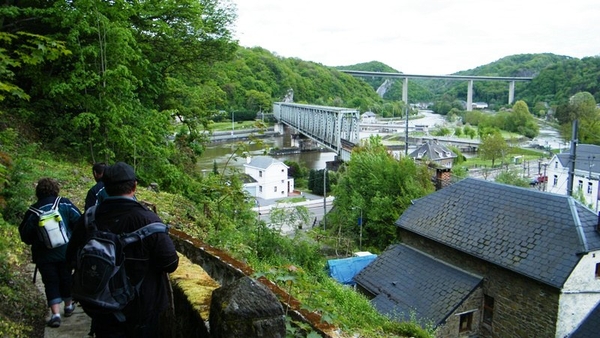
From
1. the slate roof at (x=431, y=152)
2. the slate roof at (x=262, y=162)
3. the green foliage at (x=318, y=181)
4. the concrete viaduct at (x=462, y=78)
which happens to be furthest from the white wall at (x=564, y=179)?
the concrete viaduct at (x=462, y=78)

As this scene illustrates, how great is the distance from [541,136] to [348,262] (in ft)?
294

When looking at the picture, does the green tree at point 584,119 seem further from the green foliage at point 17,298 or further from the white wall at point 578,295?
the green foliage at point 17,298

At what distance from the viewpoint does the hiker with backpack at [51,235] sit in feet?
12.2

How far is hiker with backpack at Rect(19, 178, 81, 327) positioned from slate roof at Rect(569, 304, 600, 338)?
11.2 meters

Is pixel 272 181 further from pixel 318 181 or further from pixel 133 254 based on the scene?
pixel 133 254

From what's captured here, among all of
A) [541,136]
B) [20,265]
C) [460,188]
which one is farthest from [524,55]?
[20,265]

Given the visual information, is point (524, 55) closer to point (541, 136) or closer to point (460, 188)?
point (541, 136)

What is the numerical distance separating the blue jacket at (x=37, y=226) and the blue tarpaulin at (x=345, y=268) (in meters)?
12.7

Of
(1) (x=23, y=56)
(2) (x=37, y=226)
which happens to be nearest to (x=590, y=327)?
(2) (x=37, y=226)

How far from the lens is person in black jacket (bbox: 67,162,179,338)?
2.45m

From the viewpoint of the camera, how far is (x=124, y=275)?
237 centimetres

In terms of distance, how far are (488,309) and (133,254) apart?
11840 millimetres

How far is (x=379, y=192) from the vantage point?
24375mm

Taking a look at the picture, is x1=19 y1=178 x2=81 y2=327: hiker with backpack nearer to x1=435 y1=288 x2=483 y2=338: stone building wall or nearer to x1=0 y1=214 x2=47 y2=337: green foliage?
x1=0 y1=214 x2=47 y2=337: green foliage
